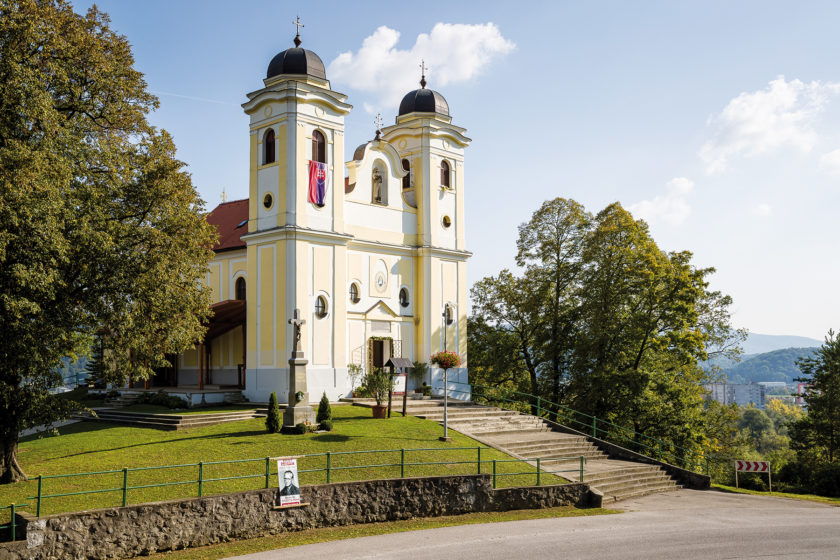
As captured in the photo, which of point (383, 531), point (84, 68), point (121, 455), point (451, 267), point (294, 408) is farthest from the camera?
point (451, 267)

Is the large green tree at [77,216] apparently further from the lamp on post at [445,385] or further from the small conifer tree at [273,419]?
the lamp on post at [445,385]

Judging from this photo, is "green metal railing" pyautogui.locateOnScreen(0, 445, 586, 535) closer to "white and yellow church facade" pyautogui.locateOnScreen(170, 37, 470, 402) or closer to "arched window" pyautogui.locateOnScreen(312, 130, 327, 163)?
"white and yellow church facade" pyautogui.locateOnScreen(170, 37, 470, 402)

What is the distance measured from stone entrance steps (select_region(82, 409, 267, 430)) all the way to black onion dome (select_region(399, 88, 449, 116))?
1618 cm

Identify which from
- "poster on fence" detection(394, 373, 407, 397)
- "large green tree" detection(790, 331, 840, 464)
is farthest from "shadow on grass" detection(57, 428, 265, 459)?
Result: "large green tree" detection(790, 331, 840, 464)

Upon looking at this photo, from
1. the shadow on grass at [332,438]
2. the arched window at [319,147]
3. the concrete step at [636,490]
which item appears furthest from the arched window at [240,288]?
the concrete step at [636,490]

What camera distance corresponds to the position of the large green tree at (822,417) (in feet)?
109

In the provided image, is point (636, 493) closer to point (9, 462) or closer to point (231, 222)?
point (9, 462)

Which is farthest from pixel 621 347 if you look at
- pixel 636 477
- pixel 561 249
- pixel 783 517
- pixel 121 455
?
pixel 121 455

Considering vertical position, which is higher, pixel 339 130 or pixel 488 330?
pixel 339 130

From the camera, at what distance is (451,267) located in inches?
1363

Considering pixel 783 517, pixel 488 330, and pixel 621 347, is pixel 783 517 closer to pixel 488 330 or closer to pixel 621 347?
pixel 621 347

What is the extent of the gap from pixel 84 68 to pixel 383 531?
43.2 ft

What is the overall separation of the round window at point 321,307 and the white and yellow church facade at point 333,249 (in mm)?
41

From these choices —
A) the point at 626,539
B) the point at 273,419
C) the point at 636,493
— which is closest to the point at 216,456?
the point at 273,419
